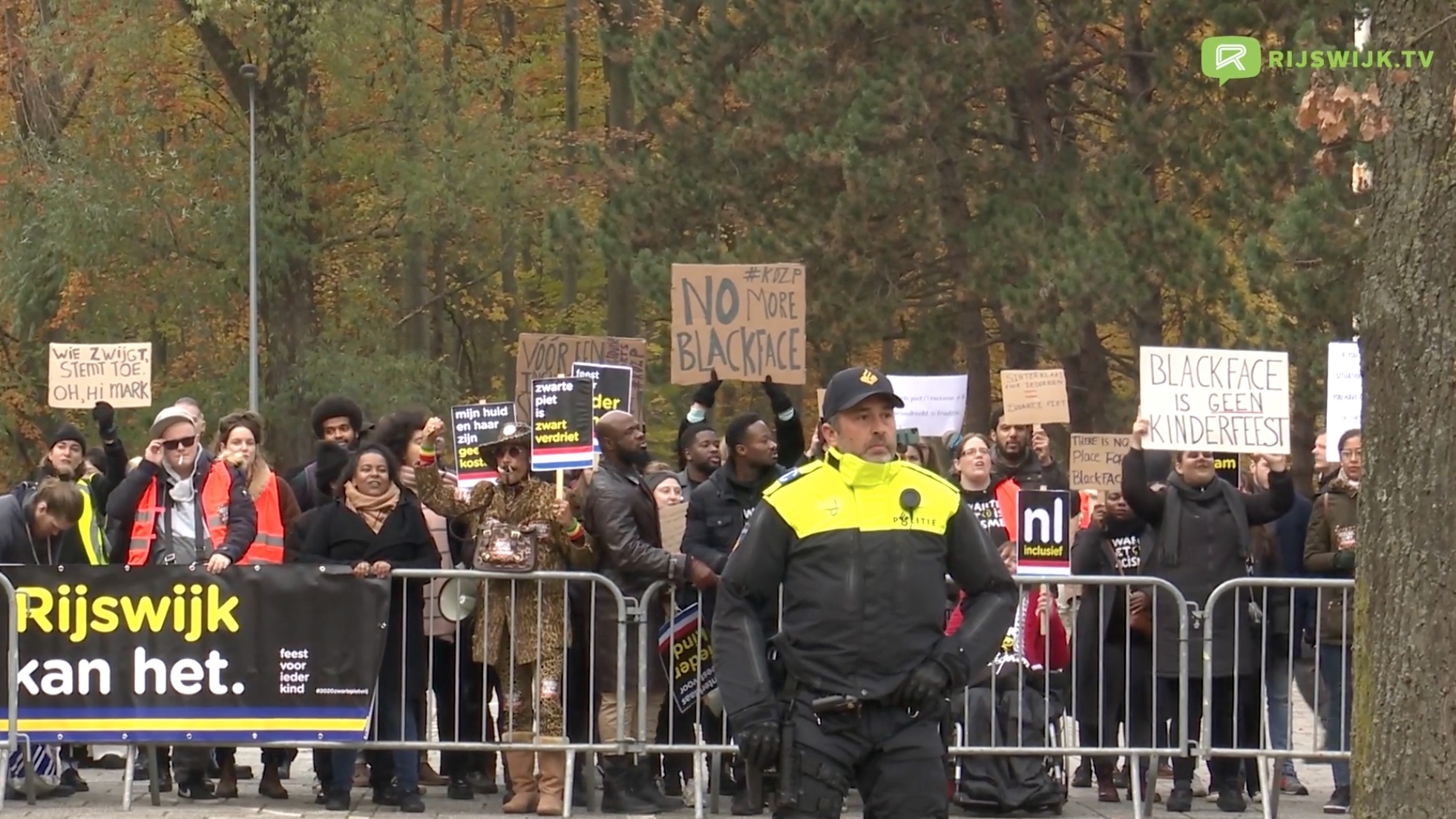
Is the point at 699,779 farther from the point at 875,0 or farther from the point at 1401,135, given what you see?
the point at 875,0

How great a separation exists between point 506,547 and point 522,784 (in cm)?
112

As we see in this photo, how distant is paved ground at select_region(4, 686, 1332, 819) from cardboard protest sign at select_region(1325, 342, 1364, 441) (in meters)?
2.55

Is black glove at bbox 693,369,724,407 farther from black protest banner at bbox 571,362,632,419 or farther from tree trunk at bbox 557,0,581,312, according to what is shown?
tree trunk at bbox 557,0,581,312

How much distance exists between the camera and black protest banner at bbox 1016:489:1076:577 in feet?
36.7

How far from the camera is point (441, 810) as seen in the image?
1105 centimetres

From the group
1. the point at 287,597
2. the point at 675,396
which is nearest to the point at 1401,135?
the point at 287,597

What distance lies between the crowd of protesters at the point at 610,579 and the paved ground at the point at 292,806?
0.11m

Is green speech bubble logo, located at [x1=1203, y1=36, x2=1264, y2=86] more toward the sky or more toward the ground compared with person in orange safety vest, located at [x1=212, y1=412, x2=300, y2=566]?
more toward the sky

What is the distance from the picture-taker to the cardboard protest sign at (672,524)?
1152 centimetres

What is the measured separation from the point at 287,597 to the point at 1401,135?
18.4 feet

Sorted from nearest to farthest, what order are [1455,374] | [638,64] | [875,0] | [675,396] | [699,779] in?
[1455,374] < [699,779] < [875,0] < [638,64] < [675,396]

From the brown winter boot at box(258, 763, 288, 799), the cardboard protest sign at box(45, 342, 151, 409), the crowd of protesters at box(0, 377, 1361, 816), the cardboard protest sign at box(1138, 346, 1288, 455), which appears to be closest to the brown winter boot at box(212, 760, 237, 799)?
the crowd of protesters at box(0, 377, 1361, 816)

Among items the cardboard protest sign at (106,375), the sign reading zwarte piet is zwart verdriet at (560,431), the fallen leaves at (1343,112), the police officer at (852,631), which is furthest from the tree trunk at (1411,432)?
the cardboard protest sign at (106,375)

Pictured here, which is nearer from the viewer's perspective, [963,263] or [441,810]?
[441,810]
